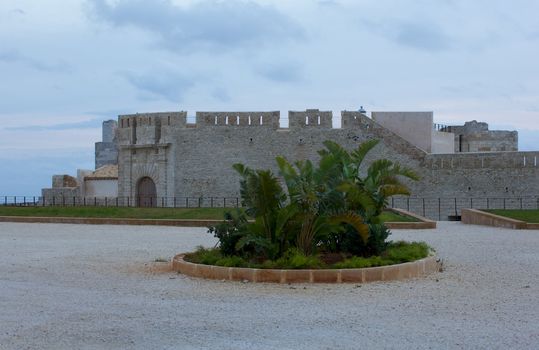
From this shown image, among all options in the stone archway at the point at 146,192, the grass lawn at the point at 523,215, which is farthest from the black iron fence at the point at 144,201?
the grass lawn at the point at 523,215

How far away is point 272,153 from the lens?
32125mm

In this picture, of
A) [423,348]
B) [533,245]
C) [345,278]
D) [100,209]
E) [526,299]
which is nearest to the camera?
[423,348]

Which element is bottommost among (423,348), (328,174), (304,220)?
(423,348)

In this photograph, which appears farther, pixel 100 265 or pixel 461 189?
pixel 461 189

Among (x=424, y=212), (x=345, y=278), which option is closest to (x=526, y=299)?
(x=345, y=278)

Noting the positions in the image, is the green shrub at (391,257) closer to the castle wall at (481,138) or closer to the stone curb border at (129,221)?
the stone curb border at (129,221)

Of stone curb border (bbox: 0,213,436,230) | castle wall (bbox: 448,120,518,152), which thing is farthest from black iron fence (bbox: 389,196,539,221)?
stone curb border (bbox: 0,213,436,230)

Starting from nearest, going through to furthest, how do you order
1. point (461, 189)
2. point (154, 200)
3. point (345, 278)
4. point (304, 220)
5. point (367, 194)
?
point (345, 278)
point (304, 220)
point (367, 194)
point (461, 189)
point (154, 200)

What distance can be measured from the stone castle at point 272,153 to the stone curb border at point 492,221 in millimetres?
6074

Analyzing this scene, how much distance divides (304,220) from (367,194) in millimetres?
1304

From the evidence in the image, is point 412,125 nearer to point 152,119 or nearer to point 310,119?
point 310,119

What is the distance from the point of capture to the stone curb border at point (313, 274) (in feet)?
28.7

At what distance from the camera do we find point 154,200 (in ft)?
110

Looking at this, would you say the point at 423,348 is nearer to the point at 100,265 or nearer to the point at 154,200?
the point at 100,265
